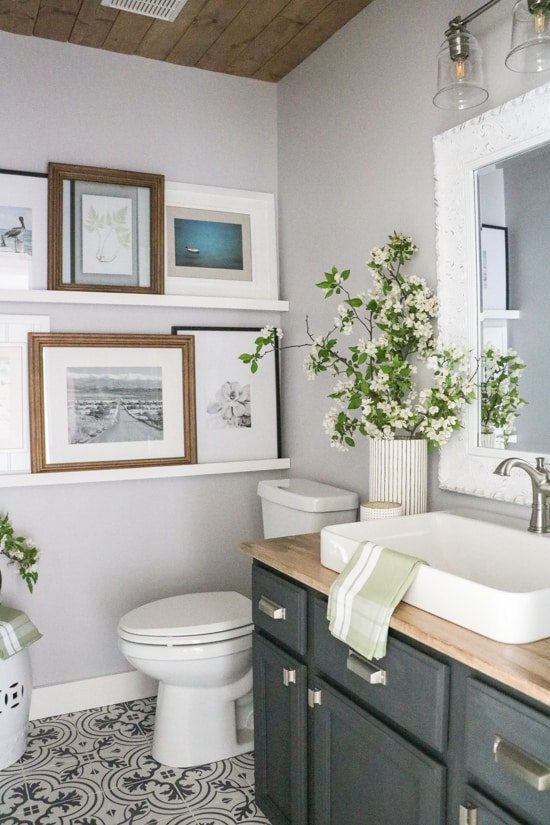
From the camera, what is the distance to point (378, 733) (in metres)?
1.48

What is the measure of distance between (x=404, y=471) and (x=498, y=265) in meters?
0.60

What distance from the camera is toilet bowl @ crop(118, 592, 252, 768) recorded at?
7.38ft

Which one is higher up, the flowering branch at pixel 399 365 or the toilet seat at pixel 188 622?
the flowering branch at pixel 399 365

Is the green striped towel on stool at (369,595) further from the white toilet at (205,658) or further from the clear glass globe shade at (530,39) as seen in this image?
the clear glass globe shade at (530,39)

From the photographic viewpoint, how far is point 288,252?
Answer: 296cm

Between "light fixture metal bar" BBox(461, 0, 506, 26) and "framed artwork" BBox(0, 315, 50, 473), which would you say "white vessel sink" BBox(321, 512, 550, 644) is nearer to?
"light fixture metal bar" BBox(461, 0, 506, 26)

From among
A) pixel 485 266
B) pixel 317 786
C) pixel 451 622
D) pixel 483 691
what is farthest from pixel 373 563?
pixel 485 266

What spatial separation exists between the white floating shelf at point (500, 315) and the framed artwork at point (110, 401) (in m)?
1.29

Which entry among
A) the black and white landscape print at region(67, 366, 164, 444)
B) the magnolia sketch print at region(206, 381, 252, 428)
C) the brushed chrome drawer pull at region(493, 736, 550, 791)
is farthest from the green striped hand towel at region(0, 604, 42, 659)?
the brushed chrome drawer pull at region(493, 736, 550, 791)

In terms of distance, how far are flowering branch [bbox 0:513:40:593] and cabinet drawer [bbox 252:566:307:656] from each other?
0.96 m

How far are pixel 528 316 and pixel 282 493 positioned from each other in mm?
1084

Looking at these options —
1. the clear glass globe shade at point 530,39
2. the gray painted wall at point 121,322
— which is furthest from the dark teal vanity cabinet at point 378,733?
the clear glass globe shade at point 530,39

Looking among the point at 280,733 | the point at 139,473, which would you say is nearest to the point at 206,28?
the point at 139,473

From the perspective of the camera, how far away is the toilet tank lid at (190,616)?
2262mm
